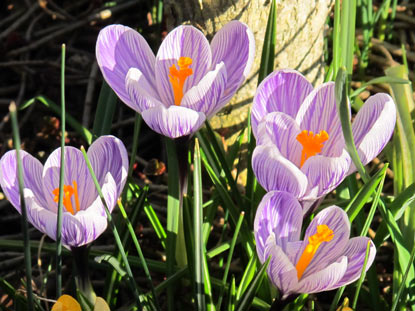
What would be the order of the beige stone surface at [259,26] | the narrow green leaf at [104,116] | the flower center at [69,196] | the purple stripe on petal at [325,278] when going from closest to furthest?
the purple stripe on petal at [325,278], the flower center at [69,196], the narrow green leaf at [104,116], the beige stone surface at [259,26]

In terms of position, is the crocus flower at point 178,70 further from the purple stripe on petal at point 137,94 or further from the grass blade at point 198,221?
the grass blade at point 198,221

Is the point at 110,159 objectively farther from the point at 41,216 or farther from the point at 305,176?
the point at 305,176

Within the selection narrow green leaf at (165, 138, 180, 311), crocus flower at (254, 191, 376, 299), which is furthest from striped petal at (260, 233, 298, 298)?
narrow green leaf at (165, 138, 180, 311)

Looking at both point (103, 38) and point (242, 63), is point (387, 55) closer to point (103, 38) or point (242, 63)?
point (242, 63)

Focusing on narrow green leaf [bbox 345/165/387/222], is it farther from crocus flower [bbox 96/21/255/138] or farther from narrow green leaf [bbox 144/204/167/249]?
narrow green leaf [bbox 144/204/167/249]

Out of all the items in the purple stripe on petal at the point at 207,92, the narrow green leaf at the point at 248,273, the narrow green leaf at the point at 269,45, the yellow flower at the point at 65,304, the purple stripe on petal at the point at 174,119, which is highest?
the narrow green leaf at the point at 269,45

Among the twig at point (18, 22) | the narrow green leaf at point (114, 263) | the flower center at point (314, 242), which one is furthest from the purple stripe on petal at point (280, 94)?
the twig at point (18, 22)

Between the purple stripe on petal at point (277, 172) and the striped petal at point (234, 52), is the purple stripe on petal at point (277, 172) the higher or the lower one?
the lower one

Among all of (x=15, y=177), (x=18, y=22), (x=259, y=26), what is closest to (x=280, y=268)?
(x=15, y=177)
